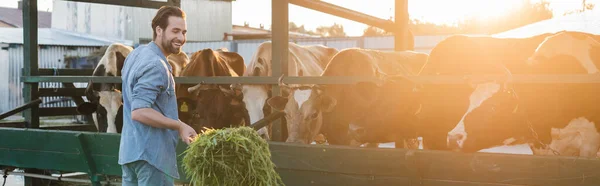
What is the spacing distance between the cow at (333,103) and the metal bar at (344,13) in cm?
56

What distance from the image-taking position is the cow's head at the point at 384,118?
→ 7082mm

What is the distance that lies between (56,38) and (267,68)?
952 inches

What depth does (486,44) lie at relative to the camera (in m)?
6.52

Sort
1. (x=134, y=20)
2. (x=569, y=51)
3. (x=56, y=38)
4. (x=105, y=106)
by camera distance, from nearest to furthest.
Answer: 1. (x=569, y=51)
2. (x=105, y=106)
3. (x=56, y=38)
4. (x=134, y=20)

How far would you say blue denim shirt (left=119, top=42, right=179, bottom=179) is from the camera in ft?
13.1

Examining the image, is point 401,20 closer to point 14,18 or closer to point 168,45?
point 168,45

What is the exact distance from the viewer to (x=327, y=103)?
24.8ft

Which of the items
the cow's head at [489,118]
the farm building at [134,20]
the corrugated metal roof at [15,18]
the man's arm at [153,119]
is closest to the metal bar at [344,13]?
the cow's head at [489,118]

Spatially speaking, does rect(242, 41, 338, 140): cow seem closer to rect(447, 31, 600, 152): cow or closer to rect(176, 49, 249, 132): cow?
rect(176, 49, 249, 132): cow

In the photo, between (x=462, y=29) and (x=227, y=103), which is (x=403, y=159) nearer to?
(x=227, y=103)

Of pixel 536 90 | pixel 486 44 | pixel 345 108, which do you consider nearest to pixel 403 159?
pixel 536 90

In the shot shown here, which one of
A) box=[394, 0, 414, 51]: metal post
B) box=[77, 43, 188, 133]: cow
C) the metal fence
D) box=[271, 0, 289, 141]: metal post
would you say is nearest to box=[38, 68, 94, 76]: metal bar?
box=[77, 43, 188, 133]: cow

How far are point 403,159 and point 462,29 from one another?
47.5 metres

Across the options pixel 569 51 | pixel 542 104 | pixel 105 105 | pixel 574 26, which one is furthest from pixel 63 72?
pixel 574 26
